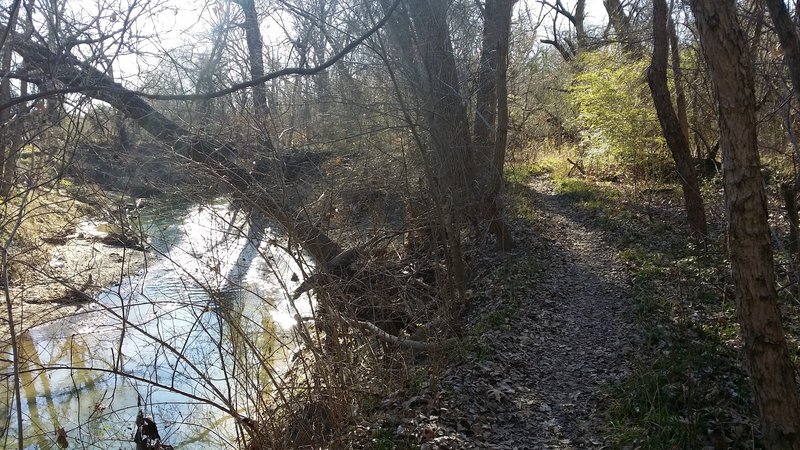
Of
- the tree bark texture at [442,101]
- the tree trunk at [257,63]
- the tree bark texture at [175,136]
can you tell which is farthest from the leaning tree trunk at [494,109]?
the tree trunk at [257,63]

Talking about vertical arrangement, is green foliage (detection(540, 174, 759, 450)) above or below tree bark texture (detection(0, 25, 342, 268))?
below

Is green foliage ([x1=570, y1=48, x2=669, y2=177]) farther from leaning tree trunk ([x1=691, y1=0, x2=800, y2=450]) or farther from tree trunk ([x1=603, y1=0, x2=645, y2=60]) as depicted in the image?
leaning tree trunk ([x1=691, y1=0, x2=800, y2=450])

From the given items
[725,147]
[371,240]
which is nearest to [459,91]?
[371,240]

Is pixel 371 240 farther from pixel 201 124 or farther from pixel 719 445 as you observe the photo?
pixel 719 445

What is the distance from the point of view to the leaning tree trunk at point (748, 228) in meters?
3.92

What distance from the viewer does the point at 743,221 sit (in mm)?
4059

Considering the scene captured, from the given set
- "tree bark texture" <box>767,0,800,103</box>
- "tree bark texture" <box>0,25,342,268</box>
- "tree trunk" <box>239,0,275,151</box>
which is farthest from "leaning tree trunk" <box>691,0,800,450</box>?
"tree trunk" <box>239,0,275,151</box>

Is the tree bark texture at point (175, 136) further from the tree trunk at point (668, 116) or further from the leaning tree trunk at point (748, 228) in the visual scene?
the tree trunk at point (668, 116)

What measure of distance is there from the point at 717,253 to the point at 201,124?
7977 mm

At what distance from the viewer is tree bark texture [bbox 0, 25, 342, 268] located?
13.6 feet

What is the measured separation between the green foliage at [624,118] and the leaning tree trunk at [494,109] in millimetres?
5273

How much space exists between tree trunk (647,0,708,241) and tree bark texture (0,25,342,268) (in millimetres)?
6001

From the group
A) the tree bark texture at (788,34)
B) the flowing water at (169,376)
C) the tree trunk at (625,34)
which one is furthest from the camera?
the tree trunk at (625,34)

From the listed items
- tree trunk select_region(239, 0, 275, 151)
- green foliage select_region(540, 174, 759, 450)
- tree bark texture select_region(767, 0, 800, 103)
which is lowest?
green foliage select_region(540, 174, 759, 450)
